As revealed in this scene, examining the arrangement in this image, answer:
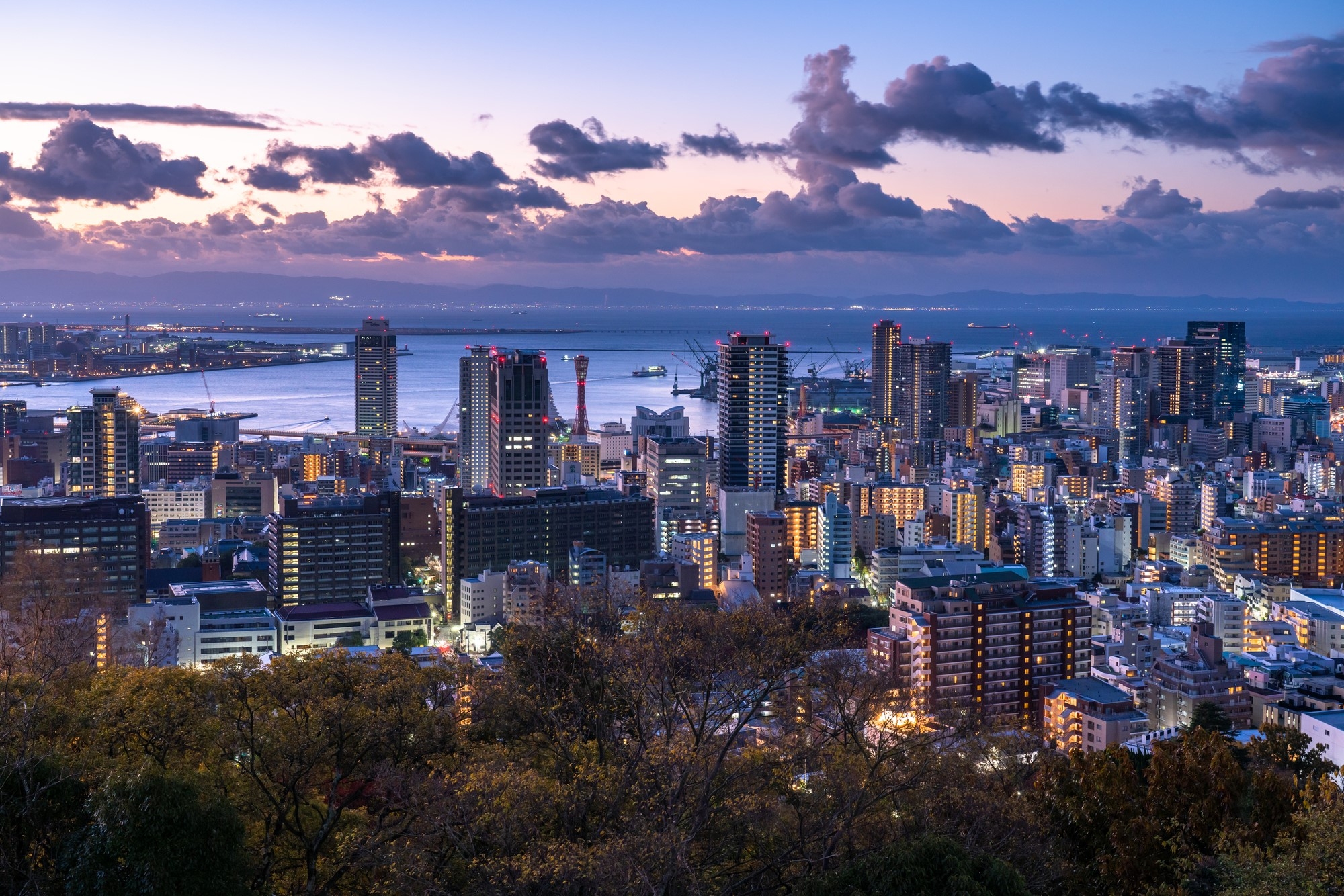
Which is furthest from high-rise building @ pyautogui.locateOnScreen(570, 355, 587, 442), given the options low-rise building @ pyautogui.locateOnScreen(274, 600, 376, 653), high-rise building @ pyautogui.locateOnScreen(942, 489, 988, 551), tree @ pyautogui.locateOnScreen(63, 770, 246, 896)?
tree @ pyautogui.locateOnScreen(63, 770, 246, 896)

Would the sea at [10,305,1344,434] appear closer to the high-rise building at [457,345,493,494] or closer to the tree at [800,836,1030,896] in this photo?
the high-rise building at [457,345,493,494]

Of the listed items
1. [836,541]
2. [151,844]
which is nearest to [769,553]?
[836,541]

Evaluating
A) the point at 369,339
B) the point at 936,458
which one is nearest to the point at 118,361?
the point at 369,339

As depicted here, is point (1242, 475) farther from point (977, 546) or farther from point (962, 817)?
point (962, 817)

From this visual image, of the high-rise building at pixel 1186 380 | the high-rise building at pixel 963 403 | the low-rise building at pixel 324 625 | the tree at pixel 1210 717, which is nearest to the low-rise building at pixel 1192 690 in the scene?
the tree at pixel 1210 717

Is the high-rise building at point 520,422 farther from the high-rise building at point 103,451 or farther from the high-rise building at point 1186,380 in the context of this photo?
the high-rise building at point 1186,380

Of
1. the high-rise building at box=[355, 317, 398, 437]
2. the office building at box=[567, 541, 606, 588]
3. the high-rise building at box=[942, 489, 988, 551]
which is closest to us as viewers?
the office building at box=[567, 541, 606, 588]
